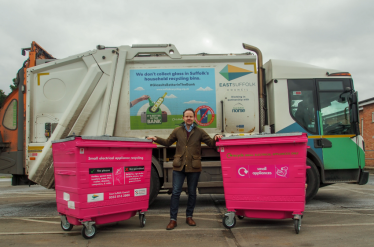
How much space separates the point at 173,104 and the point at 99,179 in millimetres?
2408

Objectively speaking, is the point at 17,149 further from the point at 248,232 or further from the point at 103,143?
the point at 248,232

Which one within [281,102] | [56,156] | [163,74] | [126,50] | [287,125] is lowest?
[56,156]

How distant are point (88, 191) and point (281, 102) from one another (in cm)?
405

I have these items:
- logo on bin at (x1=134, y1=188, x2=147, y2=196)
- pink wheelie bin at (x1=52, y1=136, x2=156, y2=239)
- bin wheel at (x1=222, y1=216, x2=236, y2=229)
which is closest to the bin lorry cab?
logo on bin at (x1=134, y1=188, x2=147, y2=196)

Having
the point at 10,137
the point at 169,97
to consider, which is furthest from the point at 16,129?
the point at 169,97

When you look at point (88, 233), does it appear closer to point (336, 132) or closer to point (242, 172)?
point (242, 172)

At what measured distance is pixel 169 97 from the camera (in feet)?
18.5

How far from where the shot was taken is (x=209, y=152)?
5.66 meters

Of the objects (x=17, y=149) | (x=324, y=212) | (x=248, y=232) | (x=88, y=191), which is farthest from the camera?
(x=17, y=149)

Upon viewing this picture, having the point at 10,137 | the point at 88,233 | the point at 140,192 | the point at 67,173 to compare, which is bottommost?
the point at 88,233

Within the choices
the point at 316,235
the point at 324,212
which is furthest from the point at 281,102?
the point at 316,235

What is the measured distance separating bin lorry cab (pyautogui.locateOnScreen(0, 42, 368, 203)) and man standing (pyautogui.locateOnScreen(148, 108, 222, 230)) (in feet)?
4.27

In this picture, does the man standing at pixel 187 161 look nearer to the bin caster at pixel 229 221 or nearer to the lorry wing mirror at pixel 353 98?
the bin caster at pixel 229 221

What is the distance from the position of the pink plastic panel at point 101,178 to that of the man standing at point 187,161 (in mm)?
432
